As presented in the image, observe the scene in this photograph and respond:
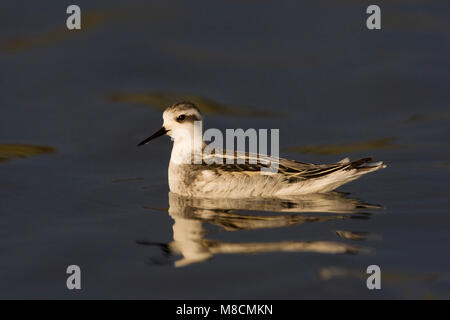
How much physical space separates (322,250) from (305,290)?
1.13 m

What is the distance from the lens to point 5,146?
56.6 ft

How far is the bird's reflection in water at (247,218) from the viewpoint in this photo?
462 inches

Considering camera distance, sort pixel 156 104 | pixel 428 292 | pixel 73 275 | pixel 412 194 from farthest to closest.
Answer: pixel 156 104 → pixel 412 194 → pixel 73 275 → pixel 428 292

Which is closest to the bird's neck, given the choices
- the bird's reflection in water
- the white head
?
the white head

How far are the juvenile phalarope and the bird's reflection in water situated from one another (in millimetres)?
175

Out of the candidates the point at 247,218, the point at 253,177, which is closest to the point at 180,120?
the point at 253,177

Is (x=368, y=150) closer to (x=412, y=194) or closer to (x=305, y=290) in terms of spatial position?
(x=412, y=194)

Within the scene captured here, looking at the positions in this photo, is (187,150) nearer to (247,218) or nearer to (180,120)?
(180,120)

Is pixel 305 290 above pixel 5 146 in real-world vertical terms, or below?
below

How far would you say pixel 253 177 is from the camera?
1424 centimetres

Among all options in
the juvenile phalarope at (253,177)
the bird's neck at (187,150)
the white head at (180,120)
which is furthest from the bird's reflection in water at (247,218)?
the white head at (180,120)

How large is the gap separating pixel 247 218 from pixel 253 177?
1.36 m

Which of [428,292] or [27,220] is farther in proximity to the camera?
A: [27,220]

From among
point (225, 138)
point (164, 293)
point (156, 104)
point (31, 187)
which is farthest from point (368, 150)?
point (164, 293)
